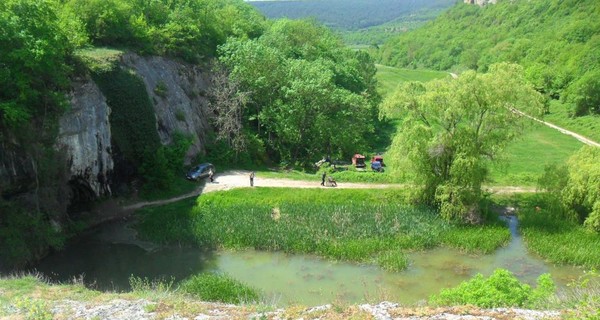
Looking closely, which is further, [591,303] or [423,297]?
[423,297]

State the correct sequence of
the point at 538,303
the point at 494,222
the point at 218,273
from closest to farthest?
1. the point at 538,303
2. the point at 218,273
3. the point at 494,222

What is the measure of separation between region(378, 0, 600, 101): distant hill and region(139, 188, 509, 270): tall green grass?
51.7 m

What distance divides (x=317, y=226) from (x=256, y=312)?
1525 centimetres

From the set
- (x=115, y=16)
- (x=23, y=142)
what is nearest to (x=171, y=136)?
(x=115, y=16)

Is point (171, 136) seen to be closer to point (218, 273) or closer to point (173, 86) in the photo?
point (173, 86)

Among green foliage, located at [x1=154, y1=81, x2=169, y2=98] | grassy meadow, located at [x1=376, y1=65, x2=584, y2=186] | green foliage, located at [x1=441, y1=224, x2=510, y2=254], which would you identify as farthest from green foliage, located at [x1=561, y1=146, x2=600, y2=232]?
green foliage, located at [x1=154, y1=81, x2=169, y2=98]

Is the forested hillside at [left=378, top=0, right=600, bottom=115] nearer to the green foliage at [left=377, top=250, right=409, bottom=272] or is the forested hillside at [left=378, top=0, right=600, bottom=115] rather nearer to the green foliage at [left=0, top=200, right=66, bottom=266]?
the green foliage at [left=377, top=250, right=409, bottom=272]

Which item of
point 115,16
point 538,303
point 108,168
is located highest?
point 115,16

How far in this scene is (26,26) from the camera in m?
26.5

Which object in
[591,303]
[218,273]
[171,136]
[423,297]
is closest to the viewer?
[591,303]

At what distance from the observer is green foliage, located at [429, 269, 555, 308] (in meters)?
16.9

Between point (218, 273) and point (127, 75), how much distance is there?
737 inches

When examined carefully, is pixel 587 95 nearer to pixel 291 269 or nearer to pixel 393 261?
pixel 393 261

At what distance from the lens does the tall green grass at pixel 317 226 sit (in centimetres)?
2883
